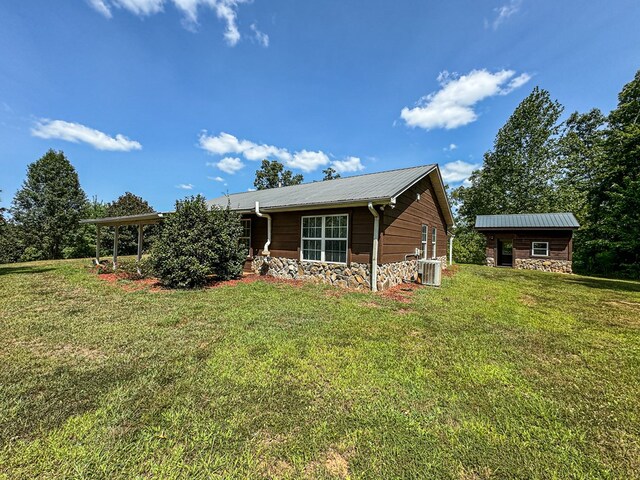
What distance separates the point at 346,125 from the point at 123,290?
44.4ft

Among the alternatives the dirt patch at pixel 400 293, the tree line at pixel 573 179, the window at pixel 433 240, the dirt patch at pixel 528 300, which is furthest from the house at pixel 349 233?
the tree line at pixel 573 179

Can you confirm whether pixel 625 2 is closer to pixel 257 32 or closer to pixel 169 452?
pixel 257 32

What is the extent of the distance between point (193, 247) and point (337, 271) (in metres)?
4.53

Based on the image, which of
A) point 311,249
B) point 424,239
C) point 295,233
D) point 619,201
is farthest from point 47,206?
point 619,201

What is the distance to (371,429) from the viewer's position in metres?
2.09

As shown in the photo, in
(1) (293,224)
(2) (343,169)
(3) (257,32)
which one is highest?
(2) (343,169)

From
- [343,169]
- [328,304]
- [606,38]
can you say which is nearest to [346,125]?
[606,38]

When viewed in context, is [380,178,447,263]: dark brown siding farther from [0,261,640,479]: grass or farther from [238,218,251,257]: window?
[238,218,251,257]: window

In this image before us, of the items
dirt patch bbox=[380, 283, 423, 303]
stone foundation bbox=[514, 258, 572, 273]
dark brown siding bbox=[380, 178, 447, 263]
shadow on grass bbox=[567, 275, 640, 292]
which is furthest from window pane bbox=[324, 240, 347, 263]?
stone foundation bbox=[514, 258, 572, 273]

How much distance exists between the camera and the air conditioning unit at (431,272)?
26.9ft

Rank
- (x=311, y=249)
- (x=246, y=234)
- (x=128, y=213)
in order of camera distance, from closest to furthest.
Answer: (x=311, y=249)
(x=246, y=234)
(x=128, y=213)

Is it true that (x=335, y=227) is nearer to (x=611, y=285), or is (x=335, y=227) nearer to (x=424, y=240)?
(x=424, y=240)

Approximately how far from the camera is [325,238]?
326 inches

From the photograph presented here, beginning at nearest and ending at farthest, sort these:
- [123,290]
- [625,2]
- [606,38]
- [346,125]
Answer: [625,2], [123,290], [606,38], [346,125]
